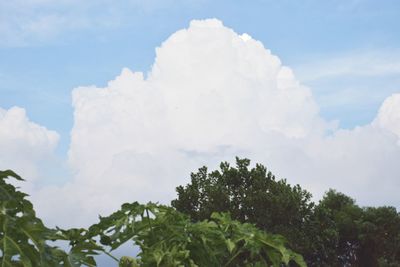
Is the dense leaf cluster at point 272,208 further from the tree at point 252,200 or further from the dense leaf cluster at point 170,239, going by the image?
the dense leaf cluster at point 170,239

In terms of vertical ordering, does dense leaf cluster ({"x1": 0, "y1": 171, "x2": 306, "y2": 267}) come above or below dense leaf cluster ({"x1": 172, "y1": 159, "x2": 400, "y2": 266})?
below

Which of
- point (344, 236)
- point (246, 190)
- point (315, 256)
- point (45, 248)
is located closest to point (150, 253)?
point (45, 248)

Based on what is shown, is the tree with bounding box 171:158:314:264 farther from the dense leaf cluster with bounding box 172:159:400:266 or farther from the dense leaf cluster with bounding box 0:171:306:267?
the dense leaf cluster with bounding box 0:171:306:267

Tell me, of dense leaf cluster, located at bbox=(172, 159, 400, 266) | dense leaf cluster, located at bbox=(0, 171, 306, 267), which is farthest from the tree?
dense leaf cluster, located at bbox=(0, 171, 306, 267)

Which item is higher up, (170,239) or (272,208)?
(272,208)

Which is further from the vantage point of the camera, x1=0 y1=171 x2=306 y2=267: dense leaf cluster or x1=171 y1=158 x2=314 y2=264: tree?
x1=171 y1=158 x2=314 y2=264: tree

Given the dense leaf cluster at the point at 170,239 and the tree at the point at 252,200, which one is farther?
the tree at the point at 252,200

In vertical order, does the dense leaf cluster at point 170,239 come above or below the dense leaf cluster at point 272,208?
below

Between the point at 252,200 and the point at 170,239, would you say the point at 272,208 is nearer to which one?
the point at 252,200

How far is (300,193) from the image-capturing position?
42.5 metres

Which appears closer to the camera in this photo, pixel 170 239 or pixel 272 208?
pixel 170 239

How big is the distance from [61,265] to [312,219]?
4105cm

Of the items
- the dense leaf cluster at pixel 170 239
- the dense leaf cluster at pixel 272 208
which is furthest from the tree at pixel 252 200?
the dense leaf cluster at pixel 170 239

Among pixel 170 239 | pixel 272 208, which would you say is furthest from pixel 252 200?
pixel 170 239
